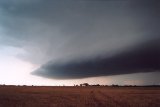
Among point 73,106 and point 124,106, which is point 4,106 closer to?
point 73,106

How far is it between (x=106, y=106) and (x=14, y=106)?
30.3 feet

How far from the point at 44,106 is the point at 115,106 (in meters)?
7.16

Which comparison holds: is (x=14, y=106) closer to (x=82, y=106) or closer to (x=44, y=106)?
(x=44, y=106)

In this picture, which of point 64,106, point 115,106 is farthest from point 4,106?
point 115,106

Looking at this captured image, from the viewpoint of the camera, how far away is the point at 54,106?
99.9 feet

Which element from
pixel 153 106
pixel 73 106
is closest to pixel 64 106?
pixel 73 106

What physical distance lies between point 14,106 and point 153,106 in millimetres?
14113

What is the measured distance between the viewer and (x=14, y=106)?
30750mm

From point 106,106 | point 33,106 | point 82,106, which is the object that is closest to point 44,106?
point 33,106

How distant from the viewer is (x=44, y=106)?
31.0 m

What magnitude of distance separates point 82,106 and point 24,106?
A: 5.85 m

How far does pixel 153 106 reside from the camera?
103ft

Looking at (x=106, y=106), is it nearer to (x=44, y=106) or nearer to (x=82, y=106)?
(x=82, y=106)

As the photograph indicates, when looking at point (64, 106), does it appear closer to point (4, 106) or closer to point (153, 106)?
point (4, 106)
